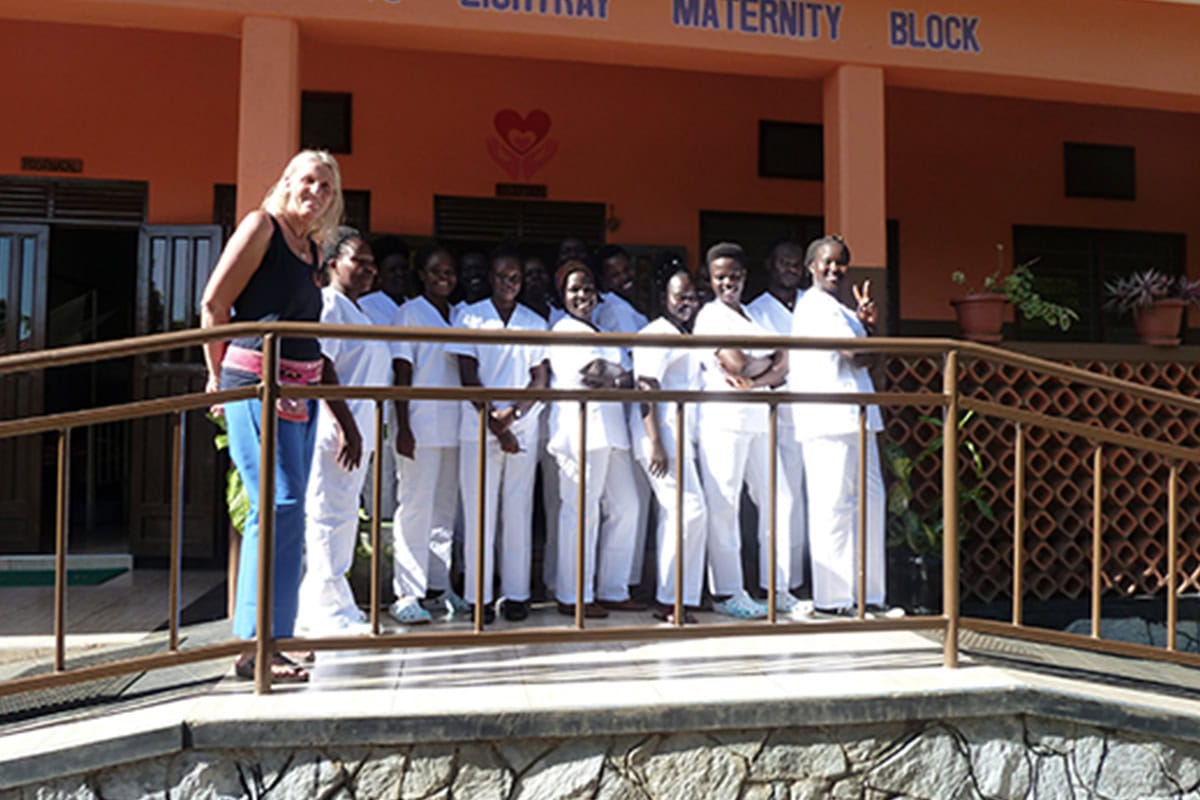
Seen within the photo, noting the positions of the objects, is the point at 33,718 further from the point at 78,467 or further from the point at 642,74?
the point at 78,467

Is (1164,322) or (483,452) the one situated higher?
(1164,322)

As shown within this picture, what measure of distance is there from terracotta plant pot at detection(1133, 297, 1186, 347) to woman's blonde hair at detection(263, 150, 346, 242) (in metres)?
4.55

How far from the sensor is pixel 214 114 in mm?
6234

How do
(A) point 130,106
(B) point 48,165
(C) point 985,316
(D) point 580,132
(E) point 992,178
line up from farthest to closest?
1. (E) point 992,178
2. (D) point 580,132
3. (A) point 130,106
4. (B) point 48,165
5. (C) point 985,316

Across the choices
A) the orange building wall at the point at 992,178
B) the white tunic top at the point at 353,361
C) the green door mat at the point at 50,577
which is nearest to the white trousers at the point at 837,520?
the white tunic top at the point at 353,361

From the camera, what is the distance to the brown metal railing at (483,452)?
2.73 meters

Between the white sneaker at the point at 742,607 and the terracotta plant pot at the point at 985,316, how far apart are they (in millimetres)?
2063

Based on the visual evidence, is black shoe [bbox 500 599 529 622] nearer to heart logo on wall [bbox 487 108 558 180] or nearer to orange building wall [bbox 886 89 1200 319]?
heart logo on wall [bbox 487 108 558 180]

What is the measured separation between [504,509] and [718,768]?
5.39 ft

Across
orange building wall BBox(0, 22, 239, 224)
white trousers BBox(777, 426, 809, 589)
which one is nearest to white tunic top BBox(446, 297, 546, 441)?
white trousers BBox(777, 426, 809, 589)

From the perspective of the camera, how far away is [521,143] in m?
6.63

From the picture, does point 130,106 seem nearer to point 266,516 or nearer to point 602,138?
point 602,138

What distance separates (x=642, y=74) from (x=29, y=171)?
4.10 m

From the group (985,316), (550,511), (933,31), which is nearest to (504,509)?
(550,511)
